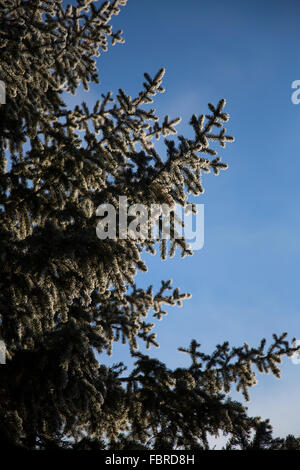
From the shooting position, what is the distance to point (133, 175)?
4.89 metres

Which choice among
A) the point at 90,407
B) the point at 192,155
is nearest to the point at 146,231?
the point at 192,155

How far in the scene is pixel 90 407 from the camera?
15.3ft

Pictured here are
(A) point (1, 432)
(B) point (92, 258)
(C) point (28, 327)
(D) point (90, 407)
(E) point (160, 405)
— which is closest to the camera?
(A) point (1, 432)

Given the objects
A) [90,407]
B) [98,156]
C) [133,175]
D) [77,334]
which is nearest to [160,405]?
[90,407]

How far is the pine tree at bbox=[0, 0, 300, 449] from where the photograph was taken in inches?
164

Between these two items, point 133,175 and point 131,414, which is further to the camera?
point 131,414

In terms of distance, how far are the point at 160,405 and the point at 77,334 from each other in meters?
2.12

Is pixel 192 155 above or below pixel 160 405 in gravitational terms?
above

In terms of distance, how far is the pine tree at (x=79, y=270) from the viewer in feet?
13.6

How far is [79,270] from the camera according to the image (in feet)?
14.1

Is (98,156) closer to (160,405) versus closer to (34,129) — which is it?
(34,129)

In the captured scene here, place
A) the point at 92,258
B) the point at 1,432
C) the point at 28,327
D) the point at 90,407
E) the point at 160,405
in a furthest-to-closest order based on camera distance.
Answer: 1. the point at 160,405
2. the point at 90,407
3. the point at 28,327
4. the point at 92,258
5. the point at 1,432

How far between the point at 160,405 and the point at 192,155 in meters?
3.81
